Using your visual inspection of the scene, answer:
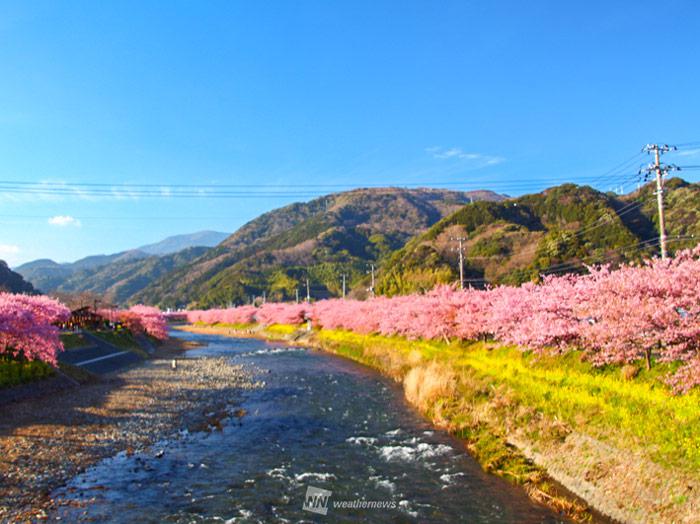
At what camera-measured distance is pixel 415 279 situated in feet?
372

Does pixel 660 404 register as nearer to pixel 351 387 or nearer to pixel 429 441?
pixel 429 441

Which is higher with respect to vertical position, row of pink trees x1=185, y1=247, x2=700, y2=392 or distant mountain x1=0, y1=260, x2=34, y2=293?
distant mountain x1=0, y1=260, x2=34, y2=293

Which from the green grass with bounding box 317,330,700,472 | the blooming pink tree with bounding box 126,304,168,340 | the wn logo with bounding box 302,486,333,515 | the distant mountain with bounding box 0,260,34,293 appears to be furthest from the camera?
the distant mountain with bounding box 0,260,34,293

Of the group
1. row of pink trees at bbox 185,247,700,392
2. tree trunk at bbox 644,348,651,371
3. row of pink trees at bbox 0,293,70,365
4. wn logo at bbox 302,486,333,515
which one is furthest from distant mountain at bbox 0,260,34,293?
tree trunk at bbox 644,348,651,371

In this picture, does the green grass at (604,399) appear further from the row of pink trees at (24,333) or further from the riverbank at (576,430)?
the row of pink trees at (24,333)

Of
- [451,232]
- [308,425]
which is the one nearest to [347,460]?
[308,425]

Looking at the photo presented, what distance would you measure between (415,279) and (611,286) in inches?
3692

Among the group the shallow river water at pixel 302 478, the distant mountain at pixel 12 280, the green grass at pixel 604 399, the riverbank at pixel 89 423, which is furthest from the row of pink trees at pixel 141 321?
the green grass at pixel 604 399

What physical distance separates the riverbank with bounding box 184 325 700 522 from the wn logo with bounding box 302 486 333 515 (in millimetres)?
5936

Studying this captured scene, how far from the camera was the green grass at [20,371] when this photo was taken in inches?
1074

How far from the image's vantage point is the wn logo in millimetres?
13517

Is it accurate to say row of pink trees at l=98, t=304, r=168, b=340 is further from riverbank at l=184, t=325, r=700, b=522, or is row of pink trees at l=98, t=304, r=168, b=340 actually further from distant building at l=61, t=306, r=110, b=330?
riverbank at l=184, t=325, r=700, b=522

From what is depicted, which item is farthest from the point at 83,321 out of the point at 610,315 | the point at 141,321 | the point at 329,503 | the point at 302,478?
the point at 610,315

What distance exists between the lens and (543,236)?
12019 centimetres
